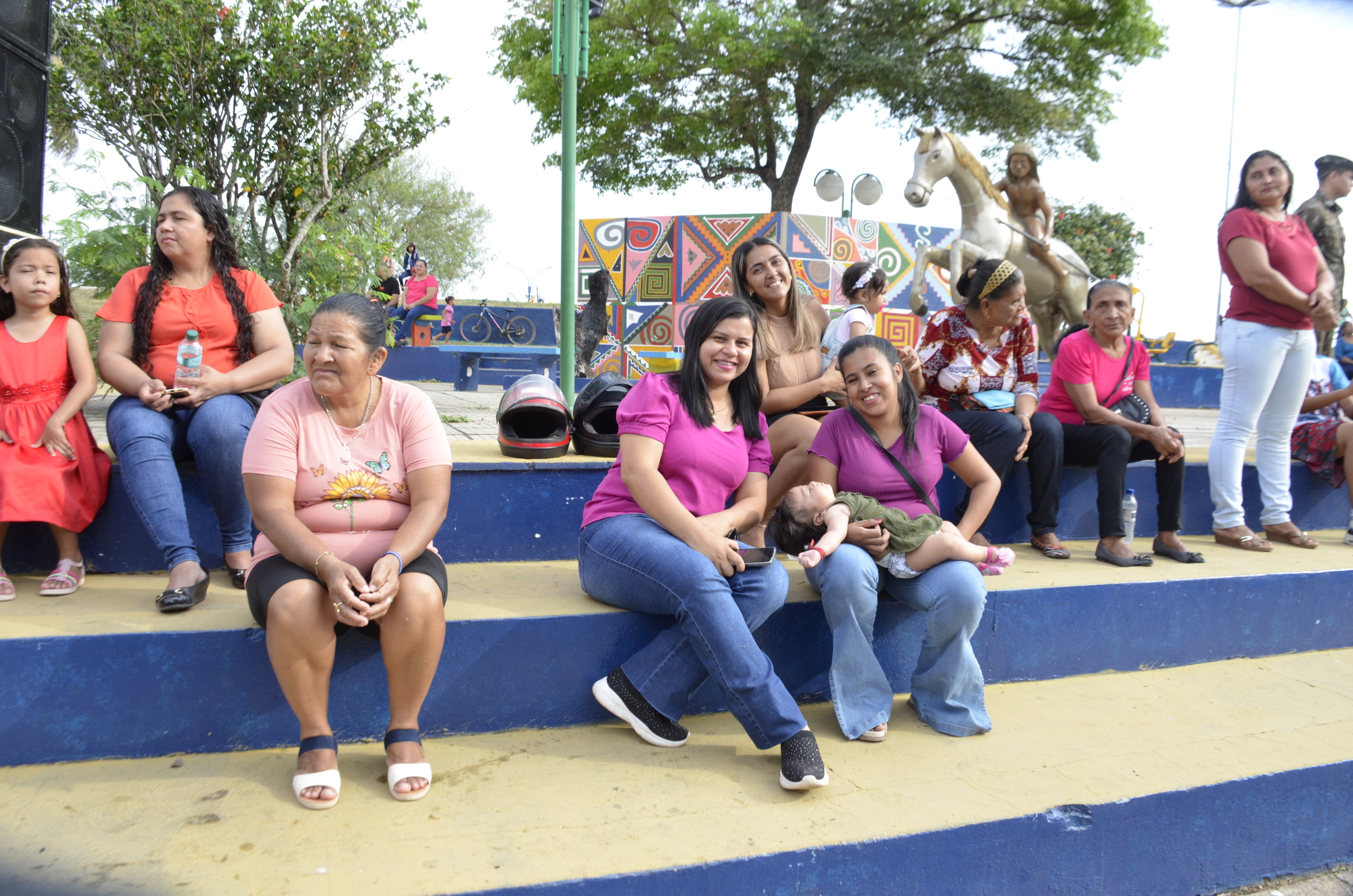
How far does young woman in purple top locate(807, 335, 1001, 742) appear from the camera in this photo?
2.71 m

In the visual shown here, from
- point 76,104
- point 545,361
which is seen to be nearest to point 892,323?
point 545,361

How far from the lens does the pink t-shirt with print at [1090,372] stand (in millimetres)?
4117

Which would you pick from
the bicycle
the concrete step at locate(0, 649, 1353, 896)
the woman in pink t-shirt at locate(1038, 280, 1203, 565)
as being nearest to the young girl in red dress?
the concrete step at locate(0, 649, 1353, 896)

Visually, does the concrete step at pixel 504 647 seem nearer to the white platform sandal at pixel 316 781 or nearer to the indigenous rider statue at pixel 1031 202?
the white platform sandal at pixel 316 781

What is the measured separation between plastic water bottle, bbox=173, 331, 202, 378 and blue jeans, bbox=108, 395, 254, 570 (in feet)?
0.36

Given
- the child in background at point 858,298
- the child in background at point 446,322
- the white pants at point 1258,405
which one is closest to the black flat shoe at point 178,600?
the child in background at point 858,298

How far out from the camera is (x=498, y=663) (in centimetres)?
261

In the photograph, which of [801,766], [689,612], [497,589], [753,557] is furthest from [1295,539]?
[497,589]

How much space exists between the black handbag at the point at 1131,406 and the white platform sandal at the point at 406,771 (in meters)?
3.29

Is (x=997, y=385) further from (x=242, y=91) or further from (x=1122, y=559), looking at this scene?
(x=242, y=91)

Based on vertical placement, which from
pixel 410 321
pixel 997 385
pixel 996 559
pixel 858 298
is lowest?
pixel 996 559

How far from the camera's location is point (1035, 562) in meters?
3.79

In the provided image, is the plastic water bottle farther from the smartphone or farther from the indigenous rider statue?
the indigenous rider statue

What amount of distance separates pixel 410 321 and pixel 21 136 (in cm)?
1125
